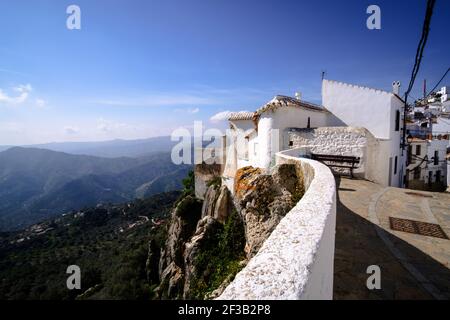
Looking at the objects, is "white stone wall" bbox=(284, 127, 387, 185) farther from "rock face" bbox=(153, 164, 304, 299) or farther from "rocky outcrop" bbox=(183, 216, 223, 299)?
"rocky outcrop" bbox=(183, 216, 223, 299)

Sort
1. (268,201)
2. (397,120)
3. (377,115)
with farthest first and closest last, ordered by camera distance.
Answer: (397,120), (377,115), (268,201)

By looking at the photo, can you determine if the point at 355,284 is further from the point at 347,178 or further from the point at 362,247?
the point at 347,178

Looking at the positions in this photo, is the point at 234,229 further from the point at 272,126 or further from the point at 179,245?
the point at 179,245

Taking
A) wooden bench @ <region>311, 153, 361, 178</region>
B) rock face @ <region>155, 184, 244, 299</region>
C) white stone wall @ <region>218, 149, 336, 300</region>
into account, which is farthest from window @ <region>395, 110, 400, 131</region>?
white stone wall @ <region>218, 149, 336, 300</region>

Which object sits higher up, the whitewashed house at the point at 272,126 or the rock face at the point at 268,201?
the whitewashed house at the point at 272,126

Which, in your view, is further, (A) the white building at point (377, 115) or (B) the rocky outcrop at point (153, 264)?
(B) the rocky outcrop at point (153, 264)

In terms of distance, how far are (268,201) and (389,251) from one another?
16.9 feet

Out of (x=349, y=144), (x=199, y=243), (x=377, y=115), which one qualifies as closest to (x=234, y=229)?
(x=199, y=243)

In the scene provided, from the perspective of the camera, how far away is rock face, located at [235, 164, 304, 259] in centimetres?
862

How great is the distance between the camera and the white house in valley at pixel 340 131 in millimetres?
12930

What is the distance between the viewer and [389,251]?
470cm

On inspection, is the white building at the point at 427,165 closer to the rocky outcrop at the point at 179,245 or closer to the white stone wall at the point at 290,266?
the rocky outcrop at the point at 179,245

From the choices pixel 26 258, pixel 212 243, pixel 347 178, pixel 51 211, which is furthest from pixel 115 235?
pixel 51 211

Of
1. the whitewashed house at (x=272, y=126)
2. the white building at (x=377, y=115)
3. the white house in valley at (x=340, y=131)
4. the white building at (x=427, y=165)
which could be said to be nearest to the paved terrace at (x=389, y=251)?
the white house in valley at (x=340, y=131)
